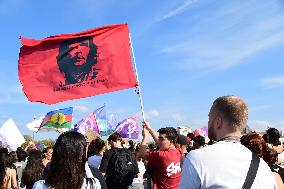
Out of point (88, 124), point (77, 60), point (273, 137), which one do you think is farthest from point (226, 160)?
point (88, 124)

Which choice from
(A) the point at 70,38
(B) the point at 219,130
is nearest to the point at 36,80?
(A) the point at 70,38

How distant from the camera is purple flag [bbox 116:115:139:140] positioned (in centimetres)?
2303

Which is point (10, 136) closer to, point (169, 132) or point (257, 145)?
point (169, 132)

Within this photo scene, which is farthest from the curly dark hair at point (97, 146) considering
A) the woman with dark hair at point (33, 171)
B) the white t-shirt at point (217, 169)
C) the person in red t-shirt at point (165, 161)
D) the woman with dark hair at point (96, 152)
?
the white t-shirt at point (217, 169)

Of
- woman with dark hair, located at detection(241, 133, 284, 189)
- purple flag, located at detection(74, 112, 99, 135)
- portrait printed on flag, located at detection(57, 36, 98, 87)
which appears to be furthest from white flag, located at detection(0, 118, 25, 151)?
woman with dark hair, located at detection(241, 133, 284, 189)

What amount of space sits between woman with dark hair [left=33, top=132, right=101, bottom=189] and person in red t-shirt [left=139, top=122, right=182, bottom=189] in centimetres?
293

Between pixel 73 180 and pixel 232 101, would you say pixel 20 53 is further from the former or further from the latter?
pixel 232 101

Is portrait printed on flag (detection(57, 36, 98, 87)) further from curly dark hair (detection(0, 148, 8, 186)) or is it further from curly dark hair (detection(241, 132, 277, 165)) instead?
curly dark hair (detection(241, 132, 277, 165))

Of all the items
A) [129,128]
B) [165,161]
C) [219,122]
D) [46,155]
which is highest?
[129,128]

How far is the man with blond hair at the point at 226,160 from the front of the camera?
118 inches

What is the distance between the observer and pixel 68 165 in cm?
378

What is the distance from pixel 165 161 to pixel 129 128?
1627 centimetres

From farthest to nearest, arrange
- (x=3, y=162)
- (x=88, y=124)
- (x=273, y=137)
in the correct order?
(x=88, y=124) < (x=3, y=162) < (x=273, y=137)

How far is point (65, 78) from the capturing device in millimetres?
9477
